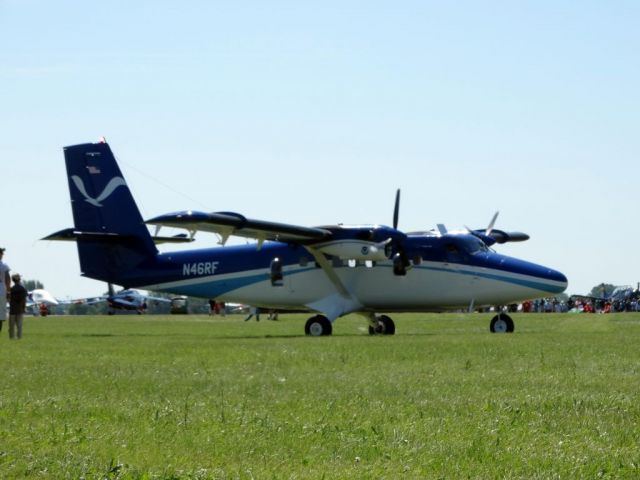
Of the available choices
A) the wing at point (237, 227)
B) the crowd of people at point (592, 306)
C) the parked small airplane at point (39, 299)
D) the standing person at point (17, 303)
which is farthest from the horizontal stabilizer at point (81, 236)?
the parked small airplane at point (39, 299)

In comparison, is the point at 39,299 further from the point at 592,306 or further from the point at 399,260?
the point at 399,260

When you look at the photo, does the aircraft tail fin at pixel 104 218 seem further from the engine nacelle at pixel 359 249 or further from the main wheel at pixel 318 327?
the engine nacelle at pixel 359 249

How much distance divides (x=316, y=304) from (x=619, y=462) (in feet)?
91.6

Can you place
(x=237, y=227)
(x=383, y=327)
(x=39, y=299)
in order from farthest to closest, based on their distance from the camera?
(x=39, y=299)
(x=383, y=327)
(x=237, y=227)

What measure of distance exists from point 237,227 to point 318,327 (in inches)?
168

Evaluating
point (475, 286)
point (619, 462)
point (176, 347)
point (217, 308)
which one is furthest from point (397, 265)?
point (217, 308)

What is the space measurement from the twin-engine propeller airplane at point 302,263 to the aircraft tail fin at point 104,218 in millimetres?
31

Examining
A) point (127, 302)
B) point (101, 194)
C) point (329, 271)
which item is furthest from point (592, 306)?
point (101, 194)

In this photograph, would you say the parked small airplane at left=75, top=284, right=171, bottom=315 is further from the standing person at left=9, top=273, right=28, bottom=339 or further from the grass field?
the grass field

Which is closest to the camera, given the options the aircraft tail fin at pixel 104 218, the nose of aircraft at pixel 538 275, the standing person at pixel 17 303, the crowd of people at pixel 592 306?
the standing person at pixel 17 303

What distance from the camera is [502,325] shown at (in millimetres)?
34375

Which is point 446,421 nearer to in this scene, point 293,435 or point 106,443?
point 293,435

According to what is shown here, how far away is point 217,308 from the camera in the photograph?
3784 inches

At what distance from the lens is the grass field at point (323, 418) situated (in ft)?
27.4
